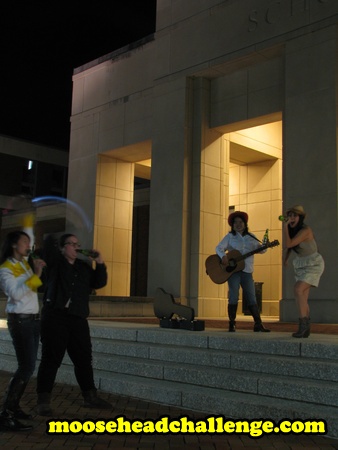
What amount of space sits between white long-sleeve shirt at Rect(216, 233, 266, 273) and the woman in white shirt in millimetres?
3769

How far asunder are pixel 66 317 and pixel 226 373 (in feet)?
6.36

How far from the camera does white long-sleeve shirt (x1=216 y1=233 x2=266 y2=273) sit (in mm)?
8266

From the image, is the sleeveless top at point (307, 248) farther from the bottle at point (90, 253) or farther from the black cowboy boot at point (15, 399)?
the black cowboy boot at point (15, 399)

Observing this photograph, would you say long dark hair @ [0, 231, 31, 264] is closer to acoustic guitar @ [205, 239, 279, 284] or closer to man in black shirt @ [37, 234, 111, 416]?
man in black shirt @ [37, 234, 111, 416]

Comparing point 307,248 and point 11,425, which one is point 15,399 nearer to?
point 11,425

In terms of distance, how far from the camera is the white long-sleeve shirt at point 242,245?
8266 mm

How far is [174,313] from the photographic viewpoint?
9.20 meters

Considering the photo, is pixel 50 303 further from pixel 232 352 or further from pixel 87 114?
pixel 87 114

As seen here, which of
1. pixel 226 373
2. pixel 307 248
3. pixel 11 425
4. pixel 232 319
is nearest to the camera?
pixel 11 425

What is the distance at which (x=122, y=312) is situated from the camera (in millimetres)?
13922

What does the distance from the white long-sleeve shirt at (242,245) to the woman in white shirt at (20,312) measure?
377 centimetres

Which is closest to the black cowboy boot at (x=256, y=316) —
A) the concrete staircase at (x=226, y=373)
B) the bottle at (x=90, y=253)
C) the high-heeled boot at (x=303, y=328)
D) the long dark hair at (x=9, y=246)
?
the concrete staircase at (x=226, y=373)

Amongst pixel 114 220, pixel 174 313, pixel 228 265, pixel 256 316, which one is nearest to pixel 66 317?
pixel 228 265

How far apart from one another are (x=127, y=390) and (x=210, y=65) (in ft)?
34.8
